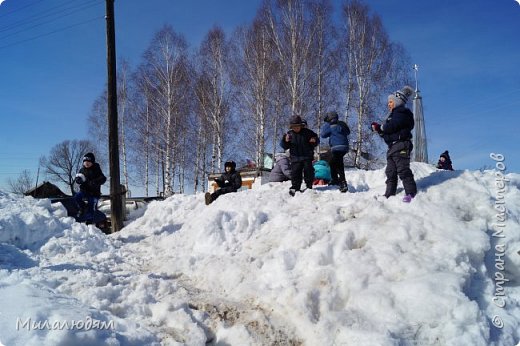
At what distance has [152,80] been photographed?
20.9 m

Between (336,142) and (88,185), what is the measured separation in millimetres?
5560

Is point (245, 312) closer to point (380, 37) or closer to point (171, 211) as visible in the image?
point (171, 211)

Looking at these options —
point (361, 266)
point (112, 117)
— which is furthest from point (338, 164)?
point (112, 117)

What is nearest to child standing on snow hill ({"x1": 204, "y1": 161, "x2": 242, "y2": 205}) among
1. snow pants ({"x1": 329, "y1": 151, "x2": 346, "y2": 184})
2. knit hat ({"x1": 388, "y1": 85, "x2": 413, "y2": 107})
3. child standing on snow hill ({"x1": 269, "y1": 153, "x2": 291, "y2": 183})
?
child standing on snow hill ({"x1": 269, "y1": 153, "x2": 291, "y2": 183})

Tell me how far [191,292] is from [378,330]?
6.91 ft

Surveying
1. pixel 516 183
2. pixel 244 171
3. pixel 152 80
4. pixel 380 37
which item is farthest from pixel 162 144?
pixel 516 183

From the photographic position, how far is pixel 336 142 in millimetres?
7523

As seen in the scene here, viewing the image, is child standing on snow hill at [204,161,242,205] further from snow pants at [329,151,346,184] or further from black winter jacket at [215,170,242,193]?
snow pants at [329,151,346,184]

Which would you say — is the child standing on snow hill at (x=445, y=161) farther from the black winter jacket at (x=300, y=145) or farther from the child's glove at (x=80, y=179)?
the child's glove at (x=80, y=179)

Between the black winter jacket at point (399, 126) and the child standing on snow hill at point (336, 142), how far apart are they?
169 cm

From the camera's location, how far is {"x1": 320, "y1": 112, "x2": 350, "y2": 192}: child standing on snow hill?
7.45 meters

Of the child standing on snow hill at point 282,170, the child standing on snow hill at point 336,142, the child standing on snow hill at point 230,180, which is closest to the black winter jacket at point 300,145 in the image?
the child standing on snow hill at point 336,142

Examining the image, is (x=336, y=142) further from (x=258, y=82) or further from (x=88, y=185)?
(x=258, y=82)

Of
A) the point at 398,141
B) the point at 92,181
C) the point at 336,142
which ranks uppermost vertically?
the point at 336,142
